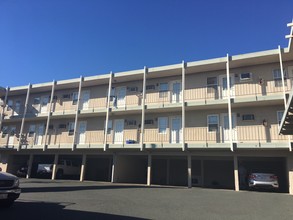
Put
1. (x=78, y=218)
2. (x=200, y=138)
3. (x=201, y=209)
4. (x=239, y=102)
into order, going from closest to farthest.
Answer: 1. (x=78, y=218)
2. (x=201, y=209)
3. (x=239, y=102)
4. (x=200, y=138)

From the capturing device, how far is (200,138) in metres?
19.8

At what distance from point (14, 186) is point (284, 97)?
15.5 metres

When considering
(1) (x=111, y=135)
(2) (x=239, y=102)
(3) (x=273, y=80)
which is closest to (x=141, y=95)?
(1) (x=111, y=135)

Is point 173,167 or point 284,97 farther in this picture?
point 173,167

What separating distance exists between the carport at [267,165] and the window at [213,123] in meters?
3.14

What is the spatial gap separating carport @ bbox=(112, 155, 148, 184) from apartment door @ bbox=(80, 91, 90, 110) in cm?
592

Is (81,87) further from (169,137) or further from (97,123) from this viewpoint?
(169,137)

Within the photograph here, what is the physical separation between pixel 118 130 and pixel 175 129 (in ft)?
16.9

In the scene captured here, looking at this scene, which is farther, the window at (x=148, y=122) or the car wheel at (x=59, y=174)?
the car wheel at (x=59, y=174)

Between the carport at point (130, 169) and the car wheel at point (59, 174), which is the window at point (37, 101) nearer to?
the car wheel at point (59, 174)

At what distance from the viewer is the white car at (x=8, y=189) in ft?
27.0

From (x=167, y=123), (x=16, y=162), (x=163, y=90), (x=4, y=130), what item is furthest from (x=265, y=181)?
(x=4, y=130)

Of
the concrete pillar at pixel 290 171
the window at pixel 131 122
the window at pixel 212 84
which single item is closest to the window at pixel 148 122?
the window at pixel 131 122

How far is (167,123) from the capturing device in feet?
70.8
